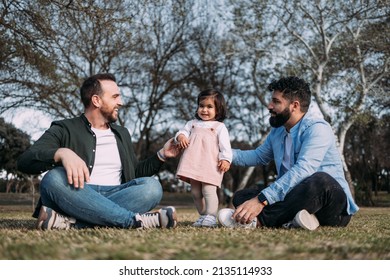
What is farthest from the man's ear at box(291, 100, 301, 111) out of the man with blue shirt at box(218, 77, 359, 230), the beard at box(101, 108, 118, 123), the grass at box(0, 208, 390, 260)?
the grass at box(0, 208, 390, 260)

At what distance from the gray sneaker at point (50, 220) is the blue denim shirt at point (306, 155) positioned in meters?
1.80

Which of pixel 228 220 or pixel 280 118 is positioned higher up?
pixel 280 118

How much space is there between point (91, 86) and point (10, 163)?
11.5 m

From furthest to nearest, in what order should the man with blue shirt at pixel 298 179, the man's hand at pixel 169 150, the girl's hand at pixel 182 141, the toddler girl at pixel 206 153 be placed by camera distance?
1. the toddler girl at pixel 206 153
2. the girl's hand at pixel 182 141
3. the man's hand at pixel 169 150
4. the man with blue shirt at pixel 298 179

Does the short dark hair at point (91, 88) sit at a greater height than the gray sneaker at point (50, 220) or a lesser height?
greater

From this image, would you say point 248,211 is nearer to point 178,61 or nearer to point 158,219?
point 158,219

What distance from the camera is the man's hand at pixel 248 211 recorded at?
16.0 ft

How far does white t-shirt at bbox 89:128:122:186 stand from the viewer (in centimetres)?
509

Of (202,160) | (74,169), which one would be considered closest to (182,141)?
(202,160)

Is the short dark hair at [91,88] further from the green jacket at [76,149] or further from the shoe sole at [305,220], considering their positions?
the shoe sole at [305,220]

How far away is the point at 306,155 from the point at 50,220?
2395mm

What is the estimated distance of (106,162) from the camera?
5.12m

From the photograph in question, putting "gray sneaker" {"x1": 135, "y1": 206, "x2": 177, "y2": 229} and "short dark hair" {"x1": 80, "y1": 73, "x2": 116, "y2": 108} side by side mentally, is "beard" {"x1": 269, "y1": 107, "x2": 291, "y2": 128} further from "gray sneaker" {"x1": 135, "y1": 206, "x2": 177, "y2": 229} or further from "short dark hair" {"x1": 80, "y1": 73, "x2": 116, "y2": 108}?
"short dark hair" {"x1": 80, "y1": 73, "x2": 116, "y2": 108}

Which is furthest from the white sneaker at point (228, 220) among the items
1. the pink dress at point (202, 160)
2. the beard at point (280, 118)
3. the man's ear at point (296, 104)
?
the man's ear at point (296, 104)
